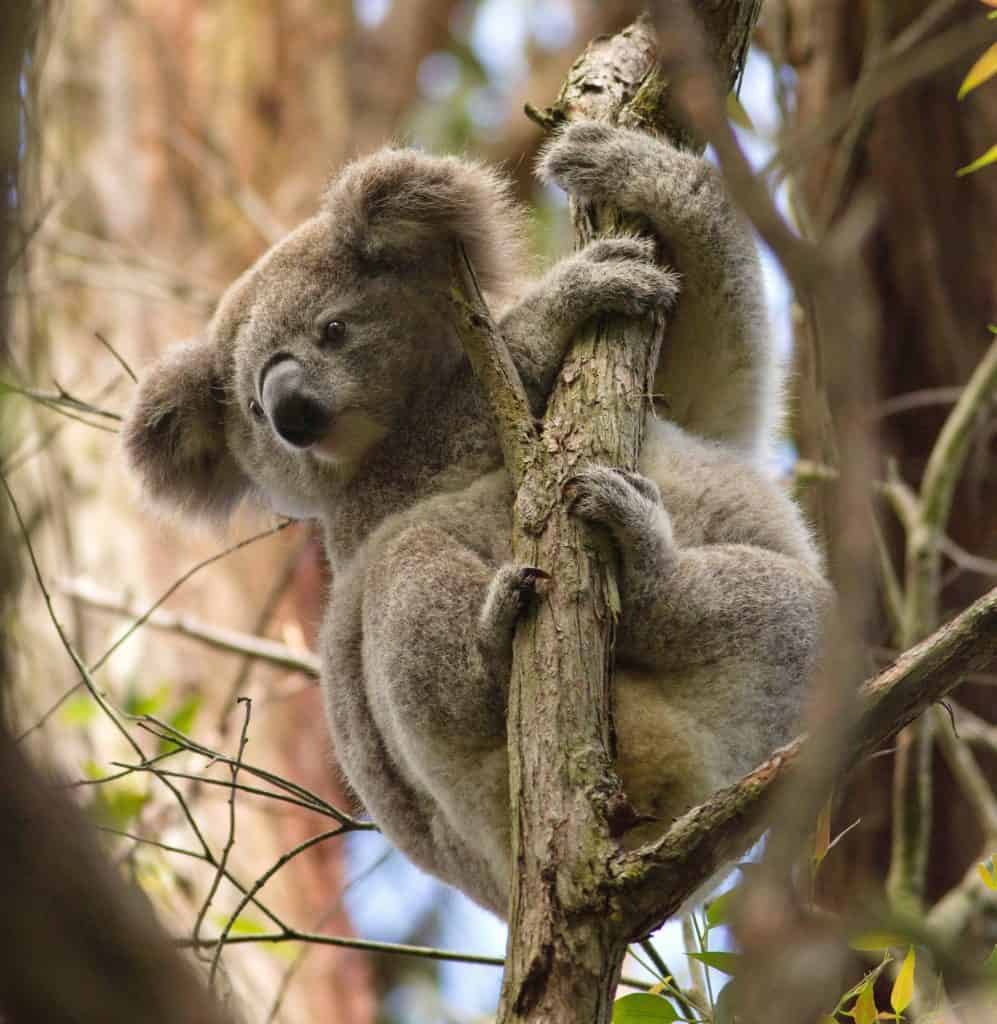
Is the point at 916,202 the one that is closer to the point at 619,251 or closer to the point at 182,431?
the point at 619,251

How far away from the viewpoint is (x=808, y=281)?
3.64ft

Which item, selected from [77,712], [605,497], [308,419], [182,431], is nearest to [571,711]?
[605,497]

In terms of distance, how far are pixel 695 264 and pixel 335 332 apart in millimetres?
939

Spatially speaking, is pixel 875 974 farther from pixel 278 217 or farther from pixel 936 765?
pixel 278 217

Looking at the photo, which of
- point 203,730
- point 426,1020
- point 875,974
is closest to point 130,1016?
point 875,974

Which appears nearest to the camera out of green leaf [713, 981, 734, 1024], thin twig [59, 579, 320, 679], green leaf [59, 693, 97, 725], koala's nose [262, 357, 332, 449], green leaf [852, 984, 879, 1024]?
green leaf [713, 981, 734, 1024]

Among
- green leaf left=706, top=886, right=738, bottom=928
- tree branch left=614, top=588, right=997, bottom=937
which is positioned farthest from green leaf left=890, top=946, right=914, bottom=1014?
tree branch left=614, top=588, right=997, bottom=937

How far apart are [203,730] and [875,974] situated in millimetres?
4708

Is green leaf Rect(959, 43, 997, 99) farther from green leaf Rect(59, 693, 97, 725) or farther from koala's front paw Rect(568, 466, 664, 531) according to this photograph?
green leaf Rect(59, 693, 97, 725)

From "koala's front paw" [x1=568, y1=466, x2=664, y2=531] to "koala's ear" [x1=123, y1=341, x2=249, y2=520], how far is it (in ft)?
5.21

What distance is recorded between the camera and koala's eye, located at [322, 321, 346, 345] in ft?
11.7

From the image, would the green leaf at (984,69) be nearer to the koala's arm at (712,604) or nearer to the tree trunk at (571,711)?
the tree trunk at (571,711)

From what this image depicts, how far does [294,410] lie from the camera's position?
3.37 metres

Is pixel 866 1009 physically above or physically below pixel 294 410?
below
